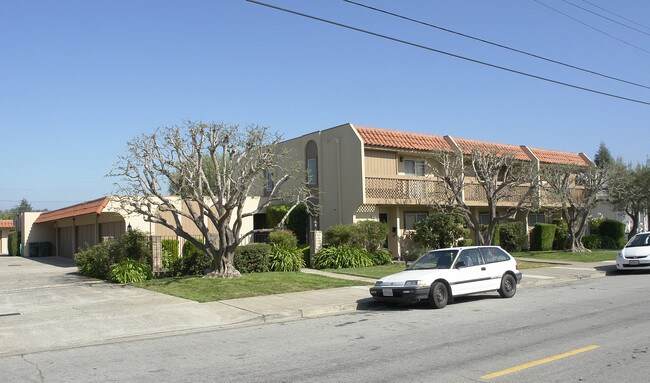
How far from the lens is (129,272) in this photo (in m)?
18.3

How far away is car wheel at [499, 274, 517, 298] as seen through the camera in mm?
15242

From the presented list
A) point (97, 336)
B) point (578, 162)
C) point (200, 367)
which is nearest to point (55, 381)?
point (200, 367)

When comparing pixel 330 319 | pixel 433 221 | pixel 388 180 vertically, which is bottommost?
pixel 330 319

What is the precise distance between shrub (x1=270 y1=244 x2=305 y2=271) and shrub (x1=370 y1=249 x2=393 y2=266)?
405 centimetres

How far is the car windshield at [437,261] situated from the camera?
14.4 meters

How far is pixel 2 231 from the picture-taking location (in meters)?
52.9

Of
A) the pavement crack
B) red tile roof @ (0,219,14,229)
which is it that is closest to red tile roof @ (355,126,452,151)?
the pavement crack

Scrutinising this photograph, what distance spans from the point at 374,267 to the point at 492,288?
8489 mm

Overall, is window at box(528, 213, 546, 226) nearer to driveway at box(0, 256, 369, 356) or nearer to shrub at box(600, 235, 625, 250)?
shrub at box(600, 235, 625, 250)

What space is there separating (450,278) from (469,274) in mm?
778

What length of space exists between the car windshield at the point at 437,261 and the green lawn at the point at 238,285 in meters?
3.40

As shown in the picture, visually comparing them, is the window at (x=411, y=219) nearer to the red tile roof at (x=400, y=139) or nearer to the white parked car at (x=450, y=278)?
the red tile roof at (x=400, y=139)

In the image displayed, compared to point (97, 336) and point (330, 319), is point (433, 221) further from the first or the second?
point (97, 336)

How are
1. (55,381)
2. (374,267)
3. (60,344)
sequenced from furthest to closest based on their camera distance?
(374,267)
(60,344)
(55,381)
